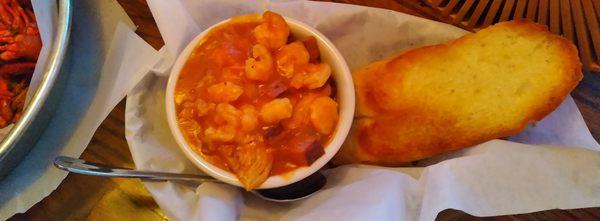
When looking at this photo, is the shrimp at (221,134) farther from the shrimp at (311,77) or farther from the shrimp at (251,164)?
the shrimp at (311,77)

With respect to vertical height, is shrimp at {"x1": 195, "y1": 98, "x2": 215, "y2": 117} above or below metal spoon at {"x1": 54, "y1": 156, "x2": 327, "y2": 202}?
above

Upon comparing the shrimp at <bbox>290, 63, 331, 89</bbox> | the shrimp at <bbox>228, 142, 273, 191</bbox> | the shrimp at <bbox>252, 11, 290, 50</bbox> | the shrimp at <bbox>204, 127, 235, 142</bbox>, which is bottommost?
the shrimp at <bbox>228, 142, 273, 191</bbox>

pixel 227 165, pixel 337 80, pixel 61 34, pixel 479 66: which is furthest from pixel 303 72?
pixel 61 34

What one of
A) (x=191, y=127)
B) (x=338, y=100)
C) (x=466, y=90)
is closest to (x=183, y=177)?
(x=191, y=127)

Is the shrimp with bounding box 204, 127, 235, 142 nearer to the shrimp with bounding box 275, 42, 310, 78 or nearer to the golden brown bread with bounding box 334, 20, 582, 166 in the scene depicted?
the shrimp with bounding box 275, 42, 310, 78

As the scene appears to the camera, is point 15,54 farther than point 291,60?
Yes

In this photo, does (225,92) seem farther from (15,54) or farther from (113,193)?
(15,54)

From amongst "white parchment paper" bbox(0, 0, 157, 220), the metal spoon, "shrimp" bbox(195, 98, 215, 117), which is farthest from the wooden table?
"shrimp" bbox(195, 98, 215, 117)
